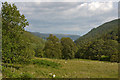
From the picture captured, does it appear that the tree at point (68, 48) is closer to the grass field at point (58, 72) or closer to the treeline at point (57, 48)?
the treeline at point (57, 48)

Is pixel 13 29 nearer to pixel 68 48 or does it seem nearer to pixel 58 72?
pixel 58 72

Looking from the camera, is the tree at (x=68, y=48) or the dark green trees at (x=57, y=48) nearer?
the dark green trees at (x=57, y=48)

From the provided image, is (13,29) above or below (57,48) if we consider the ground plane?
above

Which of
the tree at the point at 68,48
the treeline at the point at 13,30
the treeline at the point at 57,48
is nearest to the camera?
the treeline at the point at 13,30

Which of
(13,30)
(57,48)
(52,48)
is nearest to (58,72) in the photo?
(13,30)

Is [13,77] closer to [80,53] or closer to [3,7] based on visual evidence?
[3,7]

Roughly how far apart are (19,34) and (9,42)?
147 centimetres

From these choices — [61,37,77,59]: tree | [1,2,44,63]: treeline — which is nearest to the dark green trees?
[61,37,77,59]: tree

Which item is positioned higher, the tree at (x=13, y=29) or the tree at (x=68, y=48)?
the tree at (x=13, y=29)

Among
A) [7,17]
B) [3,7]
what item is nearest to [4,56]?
[7,17]

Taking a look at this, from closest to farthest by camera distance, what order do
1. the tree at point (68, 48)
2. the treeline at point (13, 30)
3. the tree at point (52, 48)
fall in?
the treeline at point (13, 30) → the tree at point (52, 48) → the tree at point (68, 48)

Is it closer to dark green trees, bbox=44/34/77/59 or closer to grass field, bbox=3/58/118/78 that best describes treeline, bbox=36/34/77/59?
dark green trees, bbox=44/34/77/59

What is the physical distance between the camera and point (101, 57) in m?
87.4

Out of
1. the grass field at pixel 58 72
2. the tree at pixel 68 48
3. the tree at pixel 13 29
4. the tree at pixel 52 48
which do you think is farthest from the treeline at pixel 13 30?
the tree at pixel 68 48
